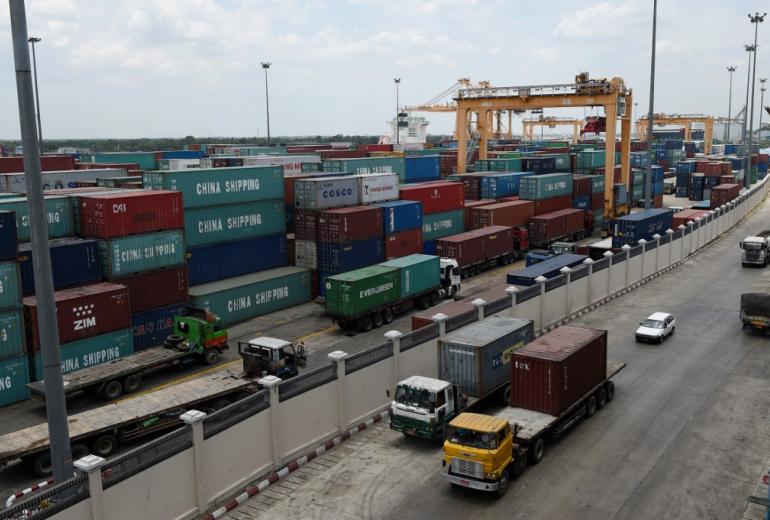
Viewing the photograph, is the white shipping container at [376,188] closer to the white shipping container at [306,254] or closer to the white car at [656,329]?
the white shipping container at [306,254]

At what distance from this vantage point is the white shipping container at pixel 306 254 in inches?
1635

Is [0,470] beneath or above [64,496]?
beneath

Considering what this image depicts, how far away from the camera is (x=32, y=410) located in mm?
26109

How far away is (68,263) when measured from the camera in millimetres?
29406

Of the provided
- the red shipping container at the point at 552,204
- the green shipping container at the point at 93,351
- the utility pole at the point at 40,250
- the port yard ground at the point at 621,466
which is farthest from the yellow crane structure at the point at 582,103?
the utility pole at the point at 40,250

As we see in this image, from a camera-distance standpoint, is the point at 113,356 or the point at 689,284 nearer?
the point at 113,356

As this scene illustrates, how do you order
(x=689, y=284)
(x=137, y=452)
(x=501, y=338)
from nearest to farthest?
(x=137, y=452), (x=501, y=338), (x=689, y=284)

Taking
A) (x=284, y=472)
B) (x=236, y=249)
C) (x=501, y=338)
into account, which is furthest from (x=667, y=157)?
(x=284, y=472)

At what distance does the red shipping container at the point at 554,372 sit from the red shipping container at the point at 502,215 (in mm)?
31240

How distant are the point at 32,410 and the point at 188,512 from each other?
40.7ft

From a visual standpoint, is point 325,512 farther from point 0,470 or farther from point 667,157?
point 667,157

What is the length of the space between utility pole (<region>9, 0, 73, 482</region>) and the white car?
25196mm

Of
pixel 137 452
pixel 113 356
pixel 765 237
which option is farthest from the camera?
pixel 765 237

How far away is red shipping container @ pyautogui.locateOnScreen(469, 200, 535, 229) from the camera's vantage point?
53.8m
